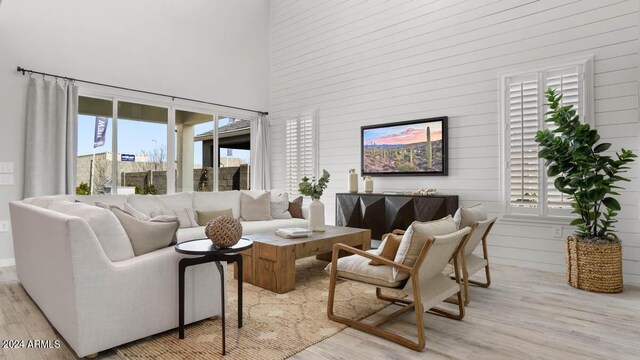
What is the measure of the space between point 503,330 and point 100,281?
2.67 metres

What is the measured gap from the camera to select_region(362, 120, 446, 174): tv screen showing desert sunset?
5.15 metres

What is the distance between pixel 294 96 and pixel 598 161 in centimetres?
500

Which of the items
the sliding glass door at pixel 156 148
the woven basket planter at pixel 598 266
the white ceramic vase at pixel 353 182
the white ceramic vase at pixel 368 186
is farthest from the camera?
the white ceramic vase at pixel 353 182

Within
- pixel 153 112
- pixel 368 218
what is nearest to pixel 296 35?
pixel 153 112

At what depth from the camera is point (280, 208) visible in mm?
5645

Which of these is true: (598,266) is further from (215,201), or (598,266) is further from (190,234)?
(215,201)

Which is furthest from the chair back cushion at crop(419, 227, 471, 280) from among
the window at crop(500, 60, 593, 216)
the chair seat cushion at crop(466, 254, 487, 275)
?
the window at crop(500, 60, 593, 216)

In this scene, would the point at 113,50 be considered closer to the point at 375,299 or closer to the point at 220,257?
the point at 220,257

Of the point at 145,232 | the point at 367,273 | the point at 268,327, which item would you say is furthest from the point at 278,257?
the point at 145,232

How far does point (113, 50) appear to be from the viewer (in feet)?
17.9

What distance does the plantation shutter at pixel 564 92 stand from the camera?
4.09 meters

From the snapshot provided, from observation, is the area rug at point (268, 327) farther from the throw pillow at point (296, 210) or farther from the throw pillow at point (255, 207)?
the throw pillow at point (296, 210)

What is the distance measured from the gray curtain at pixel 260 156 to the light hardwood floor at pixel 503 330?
4.27 m

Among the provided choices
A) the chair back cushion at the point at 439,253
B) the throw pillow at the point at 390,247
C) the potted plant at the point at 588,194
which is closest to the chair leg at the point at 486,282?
the potted plant at the point at 588,194
